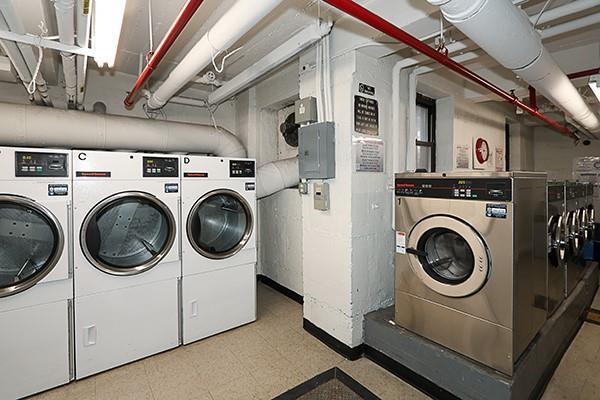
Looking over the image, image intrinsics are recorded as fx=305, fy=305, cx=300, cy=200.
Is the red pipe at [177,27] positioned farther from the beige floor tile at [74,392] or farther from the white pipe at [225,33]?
the beige floor tile at [74,392]

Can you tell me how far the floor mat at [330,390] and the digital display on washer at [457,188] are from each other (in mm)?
1394

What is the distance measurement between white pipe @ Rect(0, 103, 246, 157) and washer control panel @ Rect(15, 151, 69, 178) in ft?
2.12

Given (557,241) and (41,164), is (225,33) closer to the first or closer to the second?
(41,164)

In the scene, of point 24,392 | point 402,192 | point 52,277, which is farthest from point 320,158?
point 24,392

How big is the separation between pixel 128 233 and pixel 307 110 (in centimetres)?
187

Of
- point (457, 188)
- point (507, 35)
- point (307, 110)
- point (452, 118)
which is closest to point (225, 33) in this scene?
point (307, 110)

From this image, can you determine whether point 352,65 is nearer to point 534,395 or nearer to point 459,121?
point 459,121

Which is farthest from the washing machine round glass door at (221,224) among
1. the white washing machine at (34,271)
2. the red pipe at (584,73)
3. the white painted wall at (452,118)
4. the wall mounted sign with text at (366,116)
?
the red pipe at (584,73)

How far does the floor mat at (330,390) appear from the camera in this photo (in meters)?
2.04

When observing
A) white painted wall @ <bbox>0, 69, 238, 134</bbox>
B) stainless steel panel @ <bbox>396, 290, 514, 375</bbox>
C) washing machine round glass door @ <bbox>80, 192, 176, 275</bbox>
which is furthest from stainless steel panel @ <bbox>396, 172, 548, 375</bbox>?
white painted wall @ <bbox>0, 69, 238, 134</bbox>

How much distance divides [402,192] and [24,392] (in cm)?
293

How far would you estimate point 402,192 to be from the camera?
225 centimetres

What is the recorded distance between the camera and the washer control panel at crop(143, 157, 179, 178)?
7.95 ft

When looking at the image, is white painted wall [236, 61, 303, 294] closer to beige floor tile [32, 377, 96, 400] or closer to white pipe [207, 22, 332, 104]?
white pipe [207, 22, 332, 104]
